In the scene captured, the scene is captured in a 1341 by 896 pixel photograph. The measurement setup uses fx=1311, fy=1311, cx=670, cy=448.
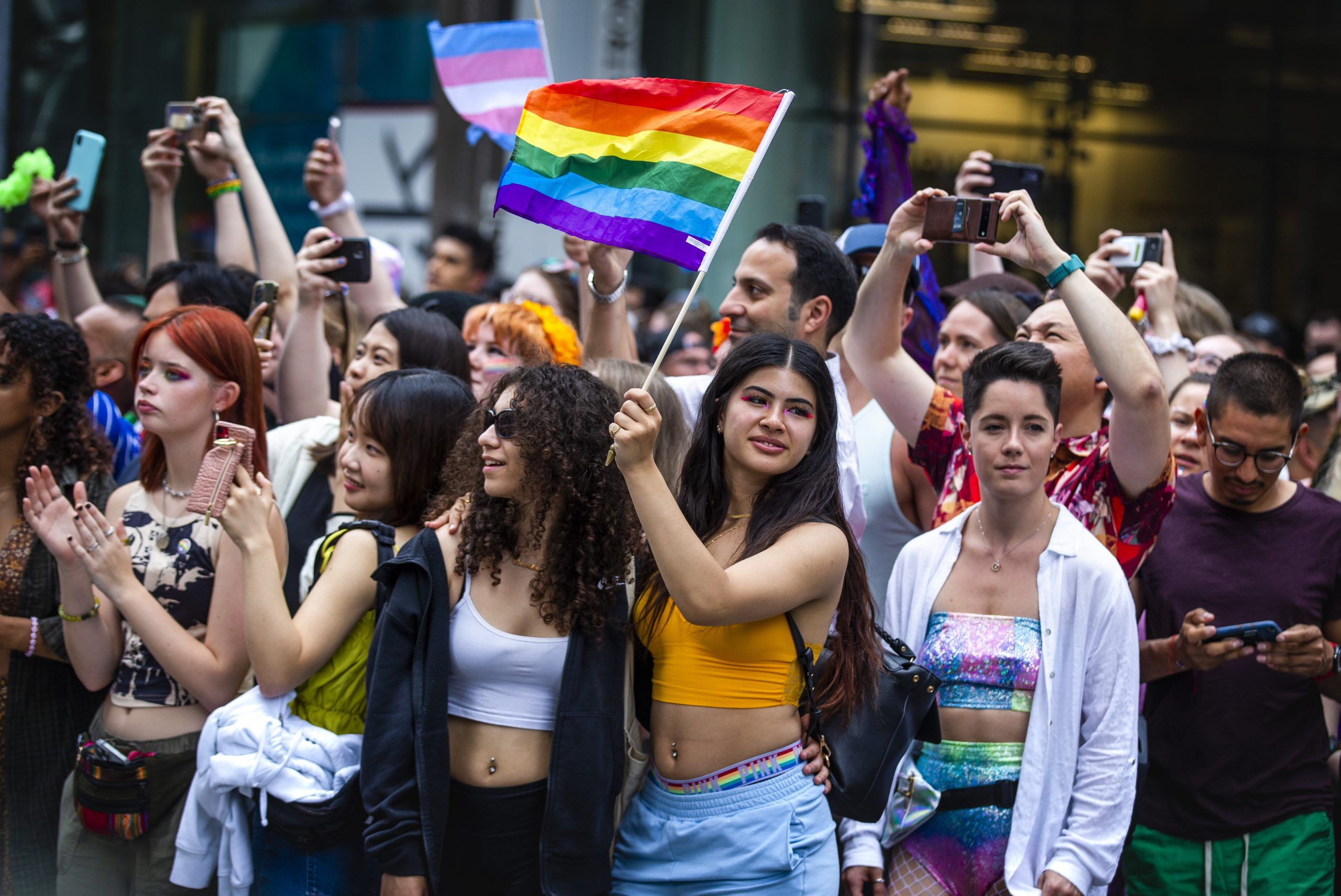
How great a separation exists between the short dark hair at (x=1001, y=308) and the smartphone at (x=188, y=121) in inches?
122

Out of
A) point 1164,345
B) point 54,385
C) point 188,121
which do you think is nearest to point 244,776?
point 54,385

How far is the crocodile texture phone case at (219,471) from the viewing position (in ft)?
10.5

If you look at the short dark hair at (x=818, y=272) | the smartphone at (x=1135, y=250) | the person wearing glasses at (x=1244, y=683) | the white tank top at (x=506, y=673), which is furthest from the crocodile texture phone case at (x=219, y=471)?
the smartphone at (x=1135, y=250)

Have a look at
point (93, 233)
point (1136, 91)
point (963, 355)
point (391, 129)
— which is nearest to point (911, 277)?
point (963, 355)

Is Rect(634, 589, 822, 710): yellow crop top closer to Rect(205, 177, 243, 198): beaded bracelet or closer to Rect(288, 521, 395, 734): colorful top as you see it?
Rect(288, 521, 395, 734): colorful top

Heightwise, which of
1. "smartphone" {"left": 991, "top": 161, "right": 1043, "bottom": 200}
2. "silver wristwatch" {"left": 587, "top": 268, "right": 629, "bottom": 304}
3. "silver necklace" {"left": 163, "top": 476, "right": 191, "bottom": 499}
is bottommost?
"silver necklace" {"left": 163, "top": 476, "right": 191, "bottom": 499}

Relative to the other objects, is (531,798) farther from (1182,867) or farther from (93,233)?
(93,233)

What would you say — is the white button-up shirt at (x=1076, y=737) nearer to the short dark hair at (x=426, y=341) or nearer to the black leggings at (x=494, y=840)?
the black leggings at (x=494, y=840)

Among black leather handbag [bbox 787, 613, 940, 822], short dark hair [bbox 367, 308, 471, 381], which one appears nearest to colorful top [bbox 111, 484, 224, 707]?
short dark hair [bbox 367, 308, 471, 381]

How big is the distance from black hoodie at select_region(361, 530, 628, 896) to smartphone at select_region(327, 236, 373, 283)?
1970 mm

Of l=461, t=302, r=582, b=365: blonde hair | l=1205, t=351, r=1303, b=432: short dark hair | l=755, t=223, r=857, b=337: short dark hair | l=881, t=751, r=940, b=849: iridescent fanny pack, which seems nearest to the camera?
l=881, t=751, r=940, b=849: iridescent fanny pack

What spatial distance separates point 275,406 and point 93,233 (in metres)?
15.0

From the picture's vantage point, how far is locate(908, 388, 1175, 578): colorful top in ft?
11.6

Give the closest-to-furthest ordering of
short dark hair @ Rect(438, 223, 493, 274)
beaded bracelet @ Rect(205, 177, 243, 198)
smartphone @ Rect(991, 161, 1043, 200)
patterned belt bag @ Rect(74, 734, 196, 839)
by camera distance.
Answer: patterned belt bag @ Rect(74, 734, 196, 839)
smartphone @ Rect(991, 161, 1043, 200)
beaded bracelet @ Rect(205, 177, 243, 198)
short dark hair @ Rect(438, 223, 493, 274)
